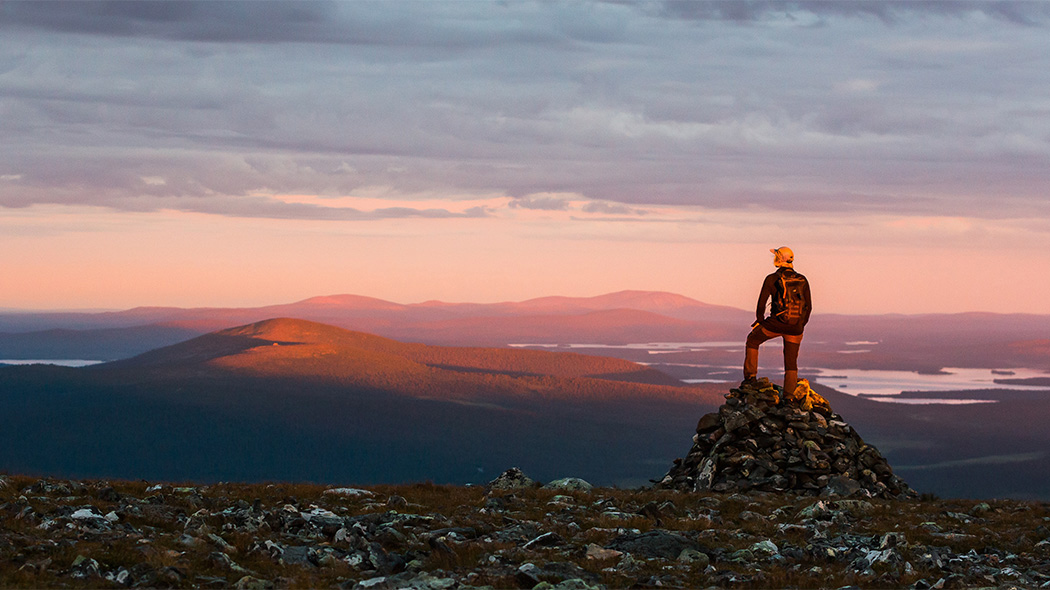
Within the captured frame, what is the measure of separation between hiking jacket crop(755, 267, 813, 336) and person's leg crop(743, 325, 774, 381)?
341 millimetres

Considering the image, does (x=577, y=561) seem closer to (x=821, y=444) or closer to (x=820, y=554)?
(x=820, y=554)

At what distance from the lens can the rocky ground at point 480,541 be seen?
1734cm

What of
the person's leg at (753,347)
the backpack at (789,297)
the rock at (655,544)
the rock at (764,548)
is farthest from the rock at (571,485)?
the rock at (764,548)

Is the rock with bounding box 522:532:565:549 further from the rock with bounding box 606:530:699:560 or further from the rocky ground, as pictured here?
the rock with bounding box 606:530:699:560

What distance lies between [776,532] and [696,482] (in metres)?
12.0

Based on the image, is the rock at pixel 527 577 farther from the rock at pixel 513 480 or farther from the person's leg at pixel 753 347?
the person's leg at pixel 753 347

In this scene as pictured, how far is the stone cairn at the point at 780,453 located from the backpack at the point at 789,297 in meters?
3.00

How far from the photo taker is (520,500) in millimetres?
28203

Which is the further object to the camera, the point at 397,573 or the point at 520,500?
the point at 520,500

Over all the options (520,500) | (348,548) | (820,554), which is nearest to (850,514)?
(820,554)

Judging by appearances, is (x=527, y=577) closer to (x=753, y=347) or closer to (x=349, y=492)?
(x=349, y=492)

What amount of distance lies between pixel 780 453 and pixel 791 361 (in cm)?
368

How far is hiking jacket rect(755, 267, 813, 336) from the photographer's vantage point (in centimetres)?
3625

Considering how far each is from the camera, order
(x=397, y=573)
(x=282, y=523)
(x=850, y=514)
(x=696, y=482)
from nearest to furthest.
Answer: (x=397, y=573) → (x=282, y=523) → (x=850, y=514) → (x=696, y=482)
